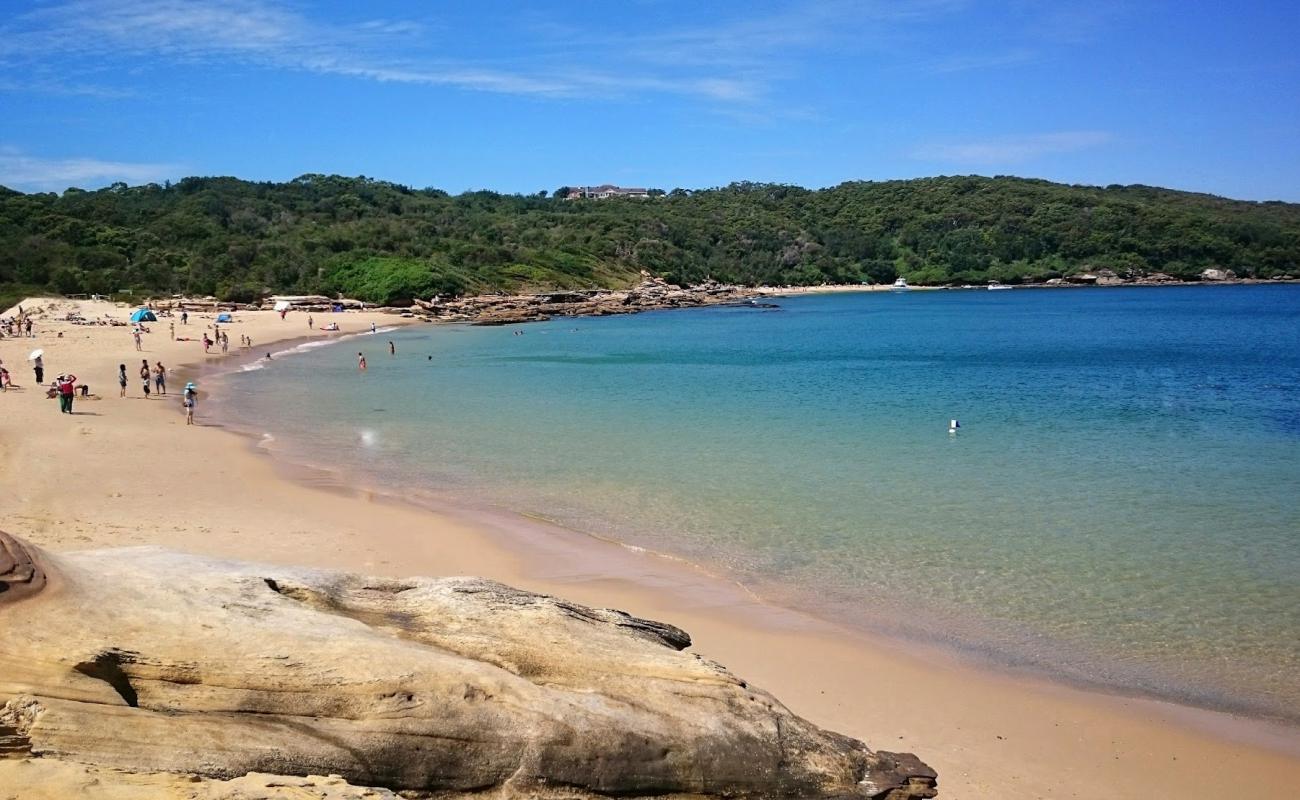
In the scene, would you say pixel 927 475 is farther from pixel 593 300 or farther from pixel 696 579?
pixel 593 300

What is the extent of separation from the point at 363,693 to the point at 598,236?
11971 centimetres

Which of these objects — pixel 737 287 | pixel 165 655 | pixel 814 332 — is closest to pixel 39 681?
pixel 165 655

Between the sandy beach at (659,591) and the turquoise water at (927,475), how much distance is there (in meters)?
0.89

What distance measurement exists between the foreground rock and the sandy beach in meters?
2.79

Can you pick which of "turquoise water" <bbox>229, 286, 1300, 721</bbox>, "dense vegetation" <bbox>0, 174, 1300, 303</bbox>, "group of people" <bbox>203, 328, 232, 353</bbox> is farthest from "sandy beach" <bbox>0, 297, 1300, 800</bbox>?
"dense vegetation" <bbox>0, 174, 1300, 303</bbox>

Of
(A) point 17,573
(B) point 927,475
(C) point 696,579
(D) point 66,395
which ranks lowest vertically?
(C) point 696,579

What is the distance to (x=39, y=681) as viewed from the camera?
3857mm

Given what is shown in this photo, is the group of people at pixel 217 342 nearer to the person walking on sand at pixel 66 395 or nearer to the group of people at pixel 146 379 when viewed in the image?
the group of people at pixel 146 379

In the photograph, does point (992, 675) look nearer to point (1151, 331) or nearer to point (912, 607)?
point (912, 607)

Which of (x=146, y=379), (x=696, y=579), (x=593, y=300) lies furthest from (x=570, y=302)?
(x=696, y=579)

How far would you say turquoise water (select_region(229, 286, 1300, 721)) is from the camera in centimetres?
1089

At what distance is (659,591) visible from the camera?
11.7 meters

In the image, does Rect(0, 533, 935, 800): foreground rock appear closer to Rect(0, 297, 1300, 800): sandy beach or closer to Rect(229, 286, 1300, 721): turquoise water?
Rect(0, 297, 1300, 800): sandy beach

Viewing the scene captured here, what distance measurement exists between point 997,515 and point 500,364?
32.3m
